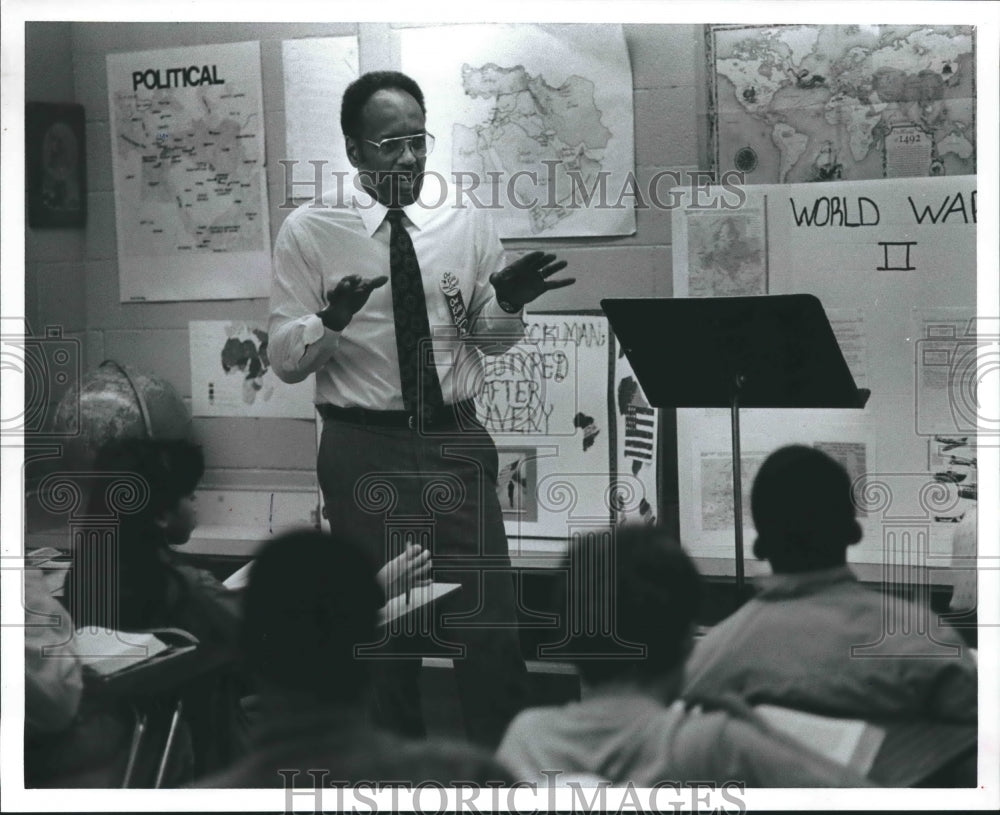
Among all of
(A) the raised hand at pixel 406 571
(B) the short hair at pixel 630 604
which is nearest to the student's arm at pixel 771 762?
(B) the short hair at pixel 630 604

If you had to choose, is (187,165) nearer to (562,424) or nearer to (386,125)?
(386,125)

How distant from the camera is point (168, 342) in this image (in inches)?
140

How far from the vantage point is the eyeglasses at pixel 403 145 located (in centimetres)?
343

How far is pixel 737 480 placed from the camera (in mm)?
3447

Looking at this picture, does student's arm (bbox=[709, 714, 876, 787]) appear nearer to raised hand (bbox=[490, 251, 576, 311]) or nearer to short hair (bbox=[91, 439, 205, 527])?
raised hand (bbox=[490, 251, 576, 311])

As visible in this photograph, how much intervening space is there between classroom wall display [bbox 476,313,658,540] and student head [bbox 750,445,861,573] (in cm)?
28

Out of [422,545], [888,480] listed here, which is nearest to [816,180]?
[888,480]

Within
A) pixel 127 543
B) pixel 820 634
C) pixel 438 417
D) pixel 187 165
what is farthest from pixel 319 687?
pixel 187 165

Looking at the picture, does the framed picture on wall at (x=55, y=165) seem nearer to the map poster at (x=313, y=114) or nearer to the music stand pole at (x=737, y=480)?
the map poster at (x=313, y=114)

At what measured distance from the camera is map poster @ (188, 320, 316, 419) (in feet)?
11.6

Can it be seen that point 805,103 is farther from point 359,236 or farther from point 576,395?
point 359,236

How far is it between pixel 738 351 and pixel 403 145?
0.97 meters

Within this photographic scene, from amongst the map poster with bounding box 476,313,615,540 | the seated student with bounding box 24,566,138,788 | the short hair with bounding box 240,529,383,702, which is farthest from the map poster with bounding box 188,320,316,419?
the seated student with bounding box 24,566,138,788

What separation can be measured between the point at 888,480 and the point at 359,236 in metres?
1.45
